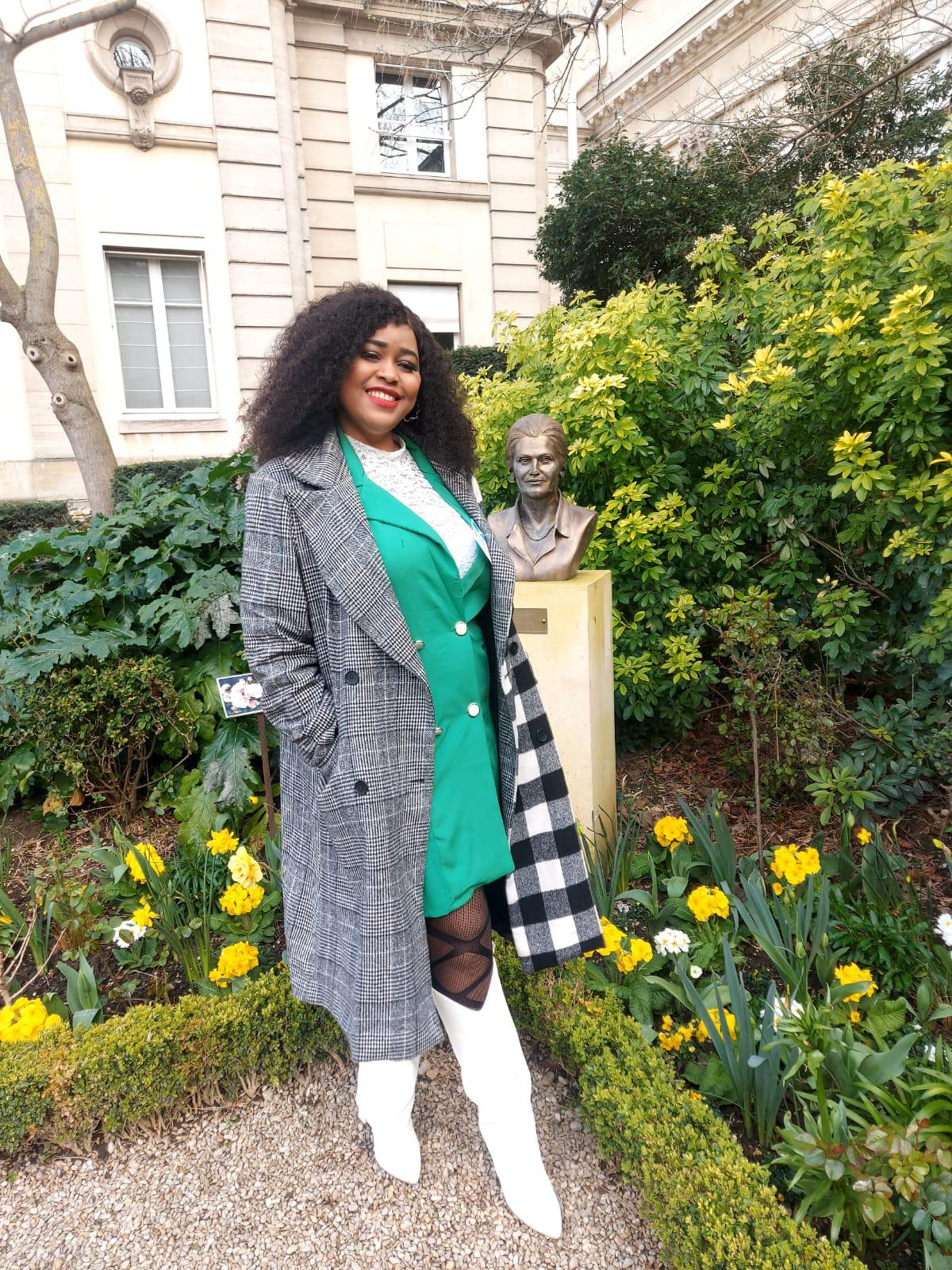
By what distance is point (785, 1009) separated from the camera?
6.19 ft

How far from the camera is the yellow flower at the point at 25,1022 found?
217 centimetres

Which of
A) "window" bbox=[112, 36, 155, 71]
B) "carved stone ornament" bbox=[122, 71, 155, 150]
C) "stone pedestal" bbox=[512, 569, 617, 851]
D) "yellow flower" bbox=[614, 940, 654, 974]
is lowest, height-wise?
"yellow flower" bbox=[614, 940, 654, 974]

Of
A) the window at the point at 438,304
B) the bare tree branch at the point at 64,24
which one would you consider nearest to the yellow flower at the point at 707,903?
the bare tree branch at the point at 64,24

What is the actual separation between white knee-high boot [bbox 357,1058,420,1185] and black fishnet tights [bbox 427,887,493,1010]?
0.62 feet

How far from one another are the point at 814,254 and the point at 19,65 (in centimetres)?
1135

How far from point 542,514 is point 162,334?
33.3 ft

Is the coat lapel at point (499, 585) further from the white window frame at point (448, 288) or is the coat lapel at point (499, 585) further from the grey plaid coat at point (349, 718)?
the white window frame at point (448, 288)

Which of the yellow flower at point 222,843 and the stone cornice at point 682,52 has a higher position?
the stone cornice at point 682,52

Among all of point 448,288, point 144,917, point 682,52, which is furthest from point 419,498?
point 682,52

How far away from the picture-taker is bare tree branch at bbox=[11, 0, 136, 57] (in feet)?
20.6

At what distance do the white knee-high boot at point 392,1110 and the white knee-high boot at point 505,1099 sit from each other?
14 centimetres

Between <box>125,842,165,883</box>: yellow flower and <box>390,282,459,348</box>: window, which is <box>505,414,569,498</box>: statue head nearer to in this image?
<box>125,842,165,883</box>: yellow flower

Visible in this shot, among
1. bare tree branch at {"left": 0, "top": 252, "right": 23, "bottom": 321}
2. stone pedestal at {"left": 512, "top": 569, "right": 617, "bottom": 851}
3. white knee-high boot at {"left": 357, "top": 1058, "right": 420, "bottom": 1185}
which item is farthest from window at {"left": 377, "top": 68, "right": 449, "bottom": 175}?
white knee-high boot at {"left": 357, "top": 1058, "right": 420, "bottom": 1185}

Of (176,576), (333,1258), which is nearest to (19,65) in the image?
(176,576)
